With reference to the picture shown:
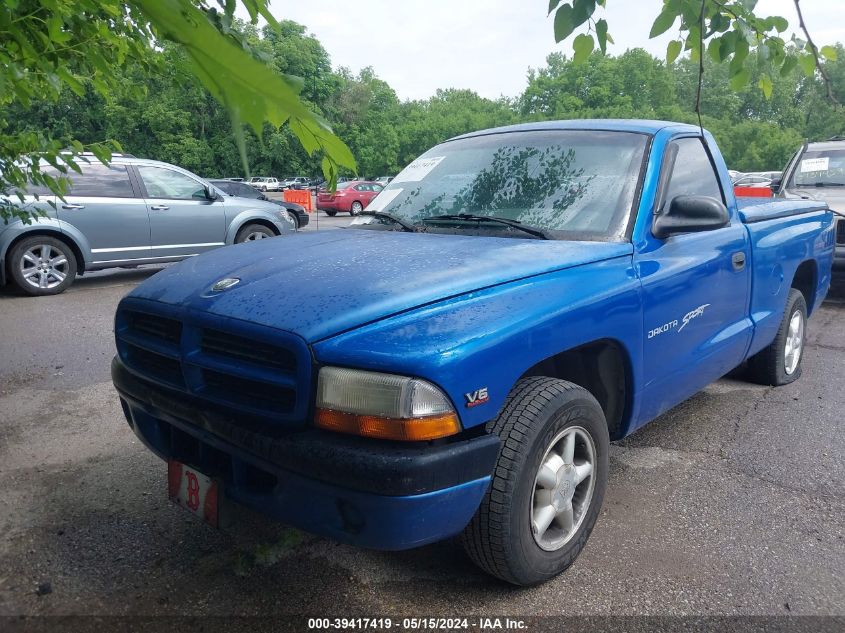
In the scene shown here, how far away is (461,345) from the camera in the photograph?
1940 millimetres

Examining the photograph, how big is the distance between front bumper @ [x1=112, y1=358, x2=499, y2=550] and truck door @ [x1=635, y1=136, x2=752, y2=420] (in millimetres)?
1179

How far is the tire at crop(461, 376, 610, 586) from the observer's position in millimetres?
2102

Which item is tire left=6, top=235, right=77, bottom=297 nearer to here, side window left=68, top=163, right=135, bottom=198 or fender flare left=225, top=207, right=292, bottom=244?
side window left=68, top=163, right=135, bottom=198

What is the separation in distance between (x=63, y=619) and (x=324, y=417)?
1.23 meters

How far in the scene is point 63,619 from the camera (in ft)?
7.37

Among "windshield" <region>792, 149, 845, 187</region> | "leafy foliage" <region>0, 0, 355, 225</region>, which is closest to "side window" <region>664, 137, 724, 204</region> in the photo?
"leafy foliage" <region>0, 0, 355, 225</region>

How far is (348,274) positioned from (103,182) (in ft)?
25.1

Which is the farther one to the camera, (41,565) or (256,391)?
(41,565)

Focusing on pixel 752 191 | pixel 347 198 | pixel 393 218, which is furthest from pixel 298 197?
pixel 393 218

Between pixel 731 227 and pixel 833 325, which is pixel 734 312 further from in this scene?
pixel 833 325

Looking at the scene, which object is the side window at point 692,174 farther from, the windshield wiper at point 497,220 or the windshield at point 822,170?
the windshield at point 822,170

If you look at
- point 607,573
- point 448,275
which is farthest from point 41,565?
point 607,573

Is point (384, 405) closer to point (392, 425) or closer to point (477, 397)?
point (392, 425)

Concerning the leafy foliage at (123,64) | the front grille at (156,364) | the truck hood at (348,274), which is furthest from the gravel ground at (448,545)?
the leafy foliage at (123,64)
